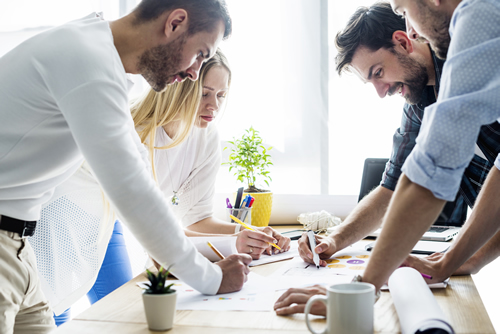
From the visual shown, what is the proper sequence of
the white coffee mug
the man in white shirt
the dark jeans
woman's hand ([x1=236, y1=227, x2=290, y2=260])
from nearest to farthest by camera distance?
the white coffee mug, the man in white shirt, woman's hand ([x1=236, y1=227, x2=290, y2=260]), the dark jeans

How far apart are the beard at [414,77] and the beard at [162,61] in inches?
33.8

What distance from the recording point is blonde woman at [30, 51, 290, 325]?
4.76ft

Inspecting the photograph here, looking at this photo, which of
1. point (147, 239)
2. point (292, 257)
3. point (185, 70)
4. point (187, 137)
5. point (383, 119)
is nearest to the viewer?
point (147, 239)

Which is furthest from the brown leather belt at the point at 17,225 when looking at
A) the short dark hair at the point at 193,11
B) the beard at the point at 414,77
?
the beard at the point at 414,77

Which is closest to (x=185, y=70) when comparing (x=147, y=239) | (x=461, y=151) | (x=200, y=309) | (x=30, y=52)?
(x=30, y=52)

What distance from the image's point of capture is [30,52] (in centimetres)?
93

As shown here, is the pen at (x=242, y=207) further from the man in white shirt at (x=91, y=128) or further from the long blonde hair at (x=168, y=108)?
the man in white shirt at (x=91, y=128)

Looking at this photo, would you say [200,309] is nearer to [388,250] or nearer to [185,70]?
[388,250]

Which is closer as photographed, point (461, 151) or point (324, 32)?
point (461, 151)

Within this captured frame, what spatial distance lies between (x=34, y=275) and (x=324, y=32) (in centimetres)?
178

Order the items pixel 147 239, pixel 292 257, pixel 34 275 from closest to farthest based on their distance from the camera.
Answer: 1. pixel 147 239
2. pixel 34 275
3. pixel 292 257

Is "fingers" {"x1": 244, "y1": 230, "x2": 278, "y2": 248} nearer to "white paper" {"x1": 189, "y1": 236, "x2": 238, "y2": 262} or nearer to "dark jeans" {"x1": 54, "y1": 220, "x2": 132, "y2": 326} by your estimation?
"white paper" {"x1": 189, "y1": 236, "x2": 238, "y2": 262}

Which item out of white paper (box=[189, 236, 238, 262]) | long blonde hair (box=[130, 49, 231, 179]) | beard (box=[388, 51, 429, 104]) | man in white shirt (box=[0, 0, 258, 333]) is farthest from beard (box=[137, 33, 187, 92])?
beard (box=[388, 51, 429, 104])

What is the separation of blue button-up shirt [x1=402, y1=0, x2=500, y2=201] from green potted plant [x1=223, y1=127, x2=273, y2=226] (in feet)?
4.27
